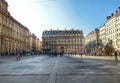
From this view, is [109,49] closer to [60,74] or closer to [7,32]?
[7,32]

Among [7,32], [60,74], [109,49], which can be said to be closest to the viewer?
[60,74]

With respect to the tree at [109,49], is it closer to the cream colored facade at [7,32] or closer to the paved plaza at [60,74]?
the cream colored facade at [7,32]

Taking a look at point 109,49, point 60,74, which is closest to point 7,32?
point 109,49

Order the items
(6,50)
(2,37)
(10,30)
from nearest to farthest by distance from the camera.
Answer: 1. (2,37)
2. (6,50)
3. (10,30)

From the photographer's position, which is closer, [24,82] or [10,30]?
[24,82]

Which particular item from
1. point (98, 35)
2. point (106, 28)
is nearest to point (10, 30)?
point (106, 28)

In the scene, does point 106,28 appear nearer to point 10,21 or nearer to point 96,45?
point 96,45

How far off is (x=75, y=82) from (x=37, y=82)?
208 centimetres

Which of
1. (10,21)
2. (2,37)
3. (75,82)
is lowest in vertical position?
(75,82)

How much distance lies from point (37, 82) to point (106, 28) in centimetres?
11580

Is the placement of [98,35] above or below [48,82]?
above

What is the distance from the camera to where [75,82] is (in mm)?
12469

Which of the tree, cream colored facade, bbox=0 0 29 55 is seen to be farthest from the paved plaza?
the tree

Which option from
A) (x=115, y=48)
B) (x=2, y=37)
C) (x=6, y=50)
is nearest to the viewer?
(x=2, y=37)
